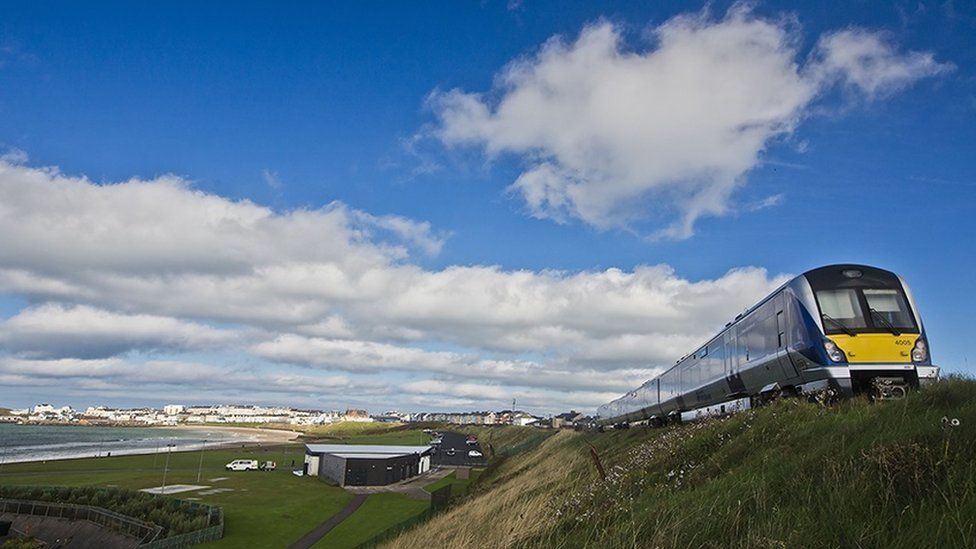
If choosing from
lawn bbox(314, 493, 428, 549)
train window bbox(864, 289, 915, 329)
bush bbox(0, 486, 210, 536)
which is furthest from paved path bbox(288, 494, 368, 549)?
train window bbox(864, 289, 915, 329)

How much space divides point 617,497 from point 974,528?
197 inches

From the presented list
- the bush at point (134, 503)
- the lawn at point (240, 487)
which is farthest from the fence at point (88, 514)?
the lawn at point (240, 487)

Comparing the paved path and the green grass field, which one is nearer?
the paved path

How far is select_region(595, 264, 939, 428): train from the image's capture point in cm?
1281

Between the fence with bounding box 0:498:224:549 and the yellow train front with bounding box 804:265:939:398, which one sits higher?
the yellow train front with bounding box 804:265:939:398

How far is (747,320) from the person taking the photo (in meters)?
19.0

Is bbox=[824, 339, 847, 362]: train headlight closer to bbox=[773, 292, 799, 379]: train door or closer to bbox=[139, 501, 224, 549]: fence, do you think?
bbox=[773, 292, 799, 379]: train door

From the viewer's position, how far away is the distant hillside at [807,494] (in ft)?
15.3

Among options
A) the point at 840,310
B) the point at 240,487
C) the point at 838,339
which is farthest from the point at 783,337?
the point at 240,487

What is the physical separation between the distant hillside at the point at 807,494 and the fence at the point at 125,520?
30596mm

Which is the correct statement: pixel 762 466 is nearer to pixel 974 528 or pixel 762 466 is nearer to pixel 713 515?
pixel 713 515

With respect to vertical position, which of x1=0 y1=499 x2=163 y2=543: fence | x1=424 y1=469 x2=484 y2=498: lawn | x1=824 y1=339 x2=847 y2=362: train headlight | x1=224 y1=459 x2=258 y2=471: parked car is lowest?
x1=224 y1=459 x2=258 y2=471: parked car

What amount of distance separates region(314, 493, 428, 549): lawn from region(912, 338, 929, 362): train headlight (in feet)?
102

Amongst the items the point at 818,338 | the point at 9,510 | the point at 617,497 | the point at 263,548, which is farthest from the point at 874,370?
the point at 9,510
